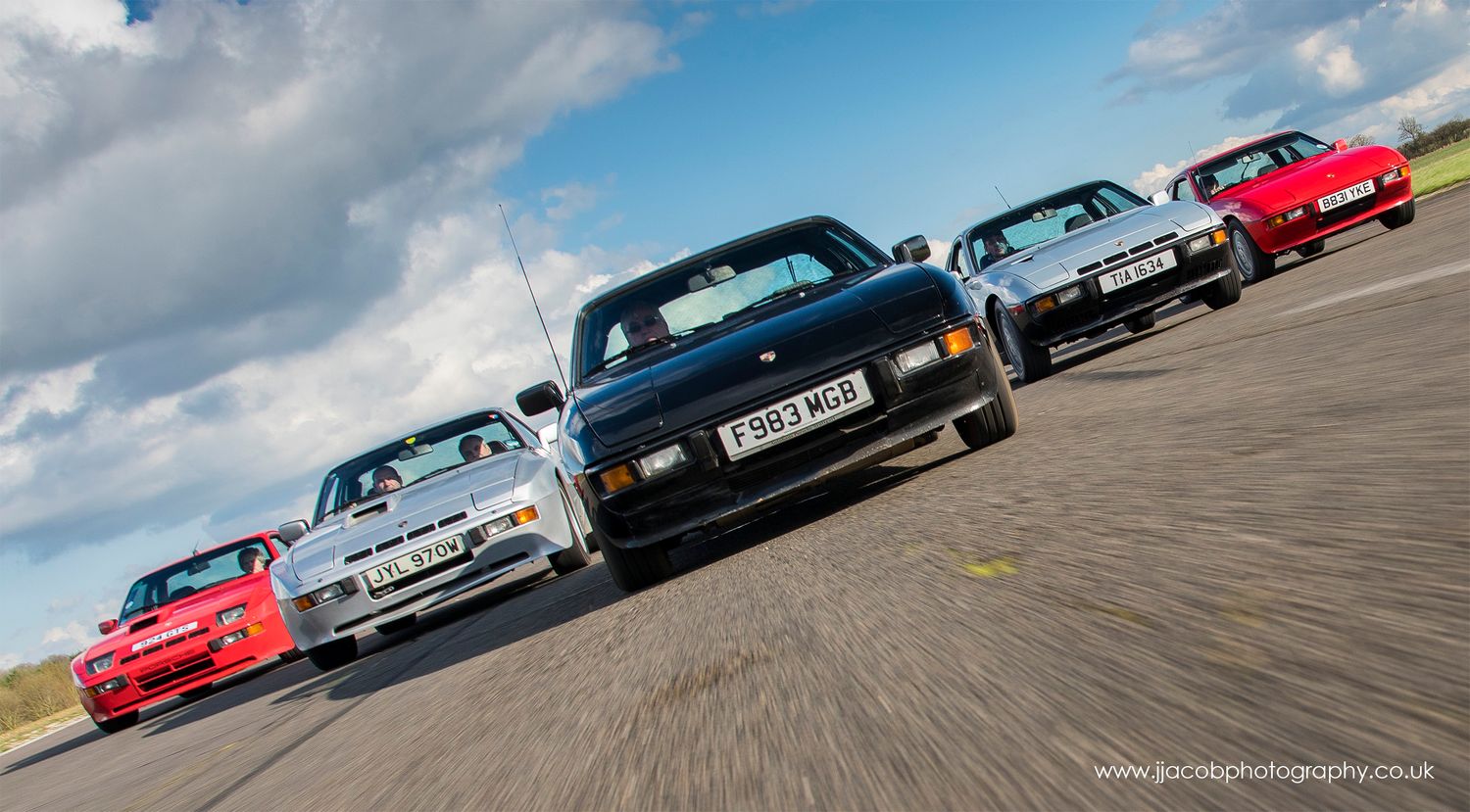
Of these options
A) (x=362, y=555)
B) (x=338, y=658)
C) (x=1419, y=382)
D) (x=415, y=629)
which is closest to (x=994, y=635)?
(x=1419, y=382)

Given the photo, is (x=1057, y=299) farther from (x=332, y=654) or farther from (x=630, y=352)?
(x=332, y=654)

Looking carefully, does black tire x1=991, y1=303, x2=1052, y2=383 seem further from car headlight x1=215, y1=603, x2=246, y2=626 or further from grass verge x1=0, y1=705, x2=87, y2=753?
grass verge x1=0, y1=705, x2=87, y2=753

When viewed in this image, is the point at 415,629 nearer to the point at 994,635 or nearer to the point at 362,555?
the point at 362,555

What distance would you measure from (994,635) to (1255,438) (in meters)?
1.58

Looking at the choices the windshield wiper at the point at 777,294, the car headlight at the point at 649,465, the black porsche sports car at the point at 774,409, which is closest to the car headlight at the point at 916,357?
the black porsche sports car at the point at 774,409

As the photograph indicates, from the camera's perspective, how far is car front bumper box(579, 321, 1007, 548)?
4324 mm

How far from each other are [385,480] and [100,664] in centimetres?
366

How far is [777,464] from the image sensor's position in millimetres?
4359

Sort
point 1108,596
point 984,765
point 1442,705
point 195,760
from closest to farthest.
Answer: point 1442,705 < point 984,765 < point 1108,596 < point 195,760

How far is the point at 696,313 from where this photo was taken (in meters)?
5.68

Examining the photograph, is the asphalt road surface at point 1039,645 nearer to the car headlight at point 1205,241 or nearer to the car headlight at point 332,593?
the car headlight at point 332,593

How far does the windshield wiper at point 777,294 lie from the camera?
5.54 metres

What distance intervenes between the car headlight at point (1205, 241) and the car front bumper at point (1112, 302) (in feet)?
0.10

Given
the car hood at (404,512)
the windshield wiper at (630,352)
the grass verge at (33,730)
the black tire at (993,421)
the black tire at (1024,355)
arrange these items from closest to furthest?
the black tire at (993,421) → the windshield wiper at (630,352) → the car hood at (404,512) → the black tire at (1024,355) → the grass verge at (33,730)
